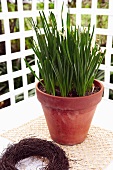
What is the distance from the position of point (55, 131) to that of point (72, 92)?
20 centimetres

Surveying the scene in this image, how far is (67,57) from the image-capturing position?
3.72ft

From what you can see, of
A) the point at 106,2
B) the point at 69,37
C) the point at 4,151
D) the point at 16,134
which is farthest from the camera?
the point at 106,2

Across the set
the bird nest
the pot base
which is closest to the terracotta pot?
the pot base

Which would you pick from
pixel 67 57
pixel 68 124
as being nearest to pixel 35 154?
pixel 68 124

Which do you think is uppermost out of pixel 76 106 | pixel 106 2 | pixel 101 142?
pixel 106 2

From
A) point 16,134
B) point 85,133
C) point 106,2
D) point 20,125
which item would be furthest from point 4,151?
point 106,2

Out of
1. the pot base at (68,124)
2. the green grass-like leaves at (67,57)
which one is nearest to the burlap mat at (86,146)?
the pot base at (68,124)

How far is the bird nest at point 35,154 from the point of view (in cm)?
105

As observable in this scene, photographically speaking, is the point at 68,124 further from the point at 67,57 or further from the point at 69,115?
the point at 67,57

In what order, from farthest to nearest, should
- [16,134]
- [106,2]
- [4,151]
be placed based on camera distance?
[106,2] → [16,134] → [4,151]

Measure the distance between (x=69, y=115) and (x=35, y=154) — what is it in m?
0.23

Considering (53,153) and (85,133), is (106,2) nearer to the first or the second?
(85,133)

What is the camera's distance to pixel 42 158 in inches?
46.2

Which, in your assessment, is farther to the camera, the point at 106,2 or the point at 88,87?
the point at 106,2
